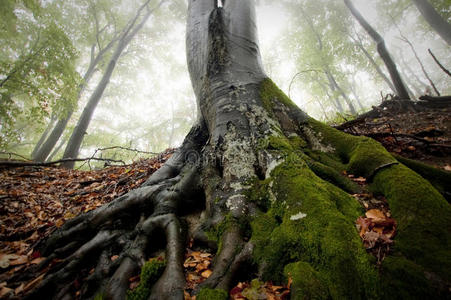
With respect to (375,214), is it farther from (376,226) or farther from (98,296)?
(98,296)

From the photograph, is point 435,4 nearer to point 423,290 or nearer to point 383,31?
point 383,31

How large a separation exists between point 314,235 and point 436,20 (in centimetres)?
1485

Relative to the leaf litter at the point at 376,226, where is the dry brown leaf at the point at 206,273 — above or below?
below

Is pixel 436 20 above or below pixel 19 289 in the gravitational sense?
above

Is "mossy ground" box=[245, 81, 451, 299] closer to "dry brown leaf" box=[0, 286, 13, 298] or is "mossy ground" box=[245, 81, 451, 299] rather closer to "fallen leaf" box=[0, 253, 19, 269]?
"dry brown leaf" box=[0, 286, 13, 298]

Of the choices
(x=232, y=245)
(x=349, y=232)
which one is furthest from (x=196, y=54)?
(x=349, y=232)

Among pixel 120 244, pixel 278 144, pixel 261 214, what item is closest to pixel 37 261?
pixel 120 244

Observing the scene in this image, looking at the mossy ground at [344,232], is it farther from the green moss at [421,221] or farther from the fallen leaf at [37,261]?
the fallen leaf at [37,261]

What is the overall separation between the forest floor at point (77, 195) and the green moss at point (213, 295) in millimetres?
78

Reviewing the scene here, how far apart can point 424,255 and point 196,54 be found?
3.57 meters

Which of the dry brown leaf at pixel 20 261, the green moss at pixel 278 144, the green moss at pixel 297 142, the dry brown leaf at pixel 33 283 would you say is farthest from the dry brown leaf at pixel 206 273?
the dry brown leaf at pixel 20 261

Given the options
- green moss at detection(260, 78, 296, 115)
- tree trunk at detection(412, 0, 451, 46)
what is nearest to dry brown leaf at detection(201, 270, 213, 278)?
green moss at detection(260, 78, 296, 115)

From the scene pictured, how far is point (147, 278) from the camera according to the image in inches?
54.9

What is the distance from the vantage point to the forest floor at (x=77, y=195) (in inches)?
58.7
